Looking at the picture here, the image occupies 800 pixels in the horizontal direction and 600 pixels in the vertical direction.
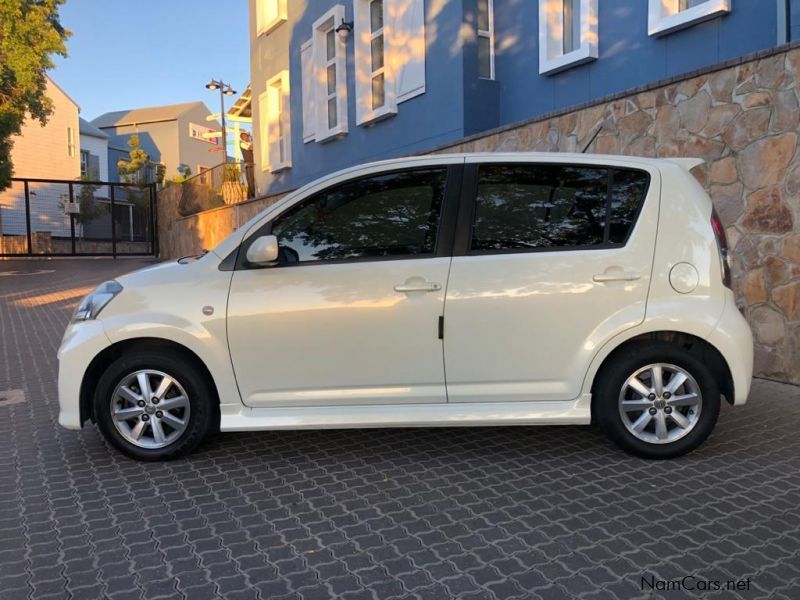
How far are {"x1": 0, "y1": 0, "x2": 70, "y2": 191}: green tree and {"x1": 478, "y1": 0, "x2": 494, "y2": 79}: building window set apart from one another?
42.1 ft

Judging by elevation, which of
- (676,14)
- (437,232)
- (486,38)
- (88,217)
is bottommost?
(437,232)

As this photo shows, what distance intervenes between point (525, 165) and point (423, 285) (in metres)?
1.02

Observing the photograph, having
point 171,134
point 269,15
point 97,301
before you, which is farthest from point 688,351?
point 171,134

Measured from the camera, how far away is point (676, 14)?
7.86 m

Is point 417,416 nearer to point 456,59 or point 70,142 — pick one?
point 456,59

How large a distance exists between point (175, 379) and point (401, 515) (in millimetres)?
1613

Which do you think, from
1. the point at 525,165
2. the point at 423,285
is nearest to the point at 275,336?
the point at 423,285

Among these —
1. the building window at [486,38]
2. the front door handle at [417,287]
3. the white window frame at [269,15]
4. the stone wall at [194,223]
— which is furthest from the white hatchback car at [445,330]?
the white window frame at [269,15]

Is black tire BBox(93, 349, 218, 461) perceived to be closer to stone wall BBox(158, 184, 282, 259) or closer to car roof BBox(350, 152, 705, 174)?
car roof BBox(350, 152, 705, 174)

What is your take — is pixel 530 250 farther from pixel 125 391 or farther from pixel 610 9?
pixel 610 9

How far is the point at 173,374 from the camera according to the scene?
4.03 meters

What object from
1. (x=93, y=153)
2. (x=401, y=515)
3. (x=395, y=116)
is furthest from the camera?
(x=93, y=153)

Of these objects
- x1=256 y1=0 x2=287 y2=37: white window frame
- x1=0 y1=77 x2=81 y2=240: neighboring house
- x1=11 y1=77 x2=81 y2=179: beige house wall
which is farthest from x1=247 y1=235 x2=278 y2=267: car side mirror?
x1=11 y1=77 x2=81 y2=179: beige house wall

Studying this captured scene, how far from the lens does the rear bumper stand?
3.95 m
